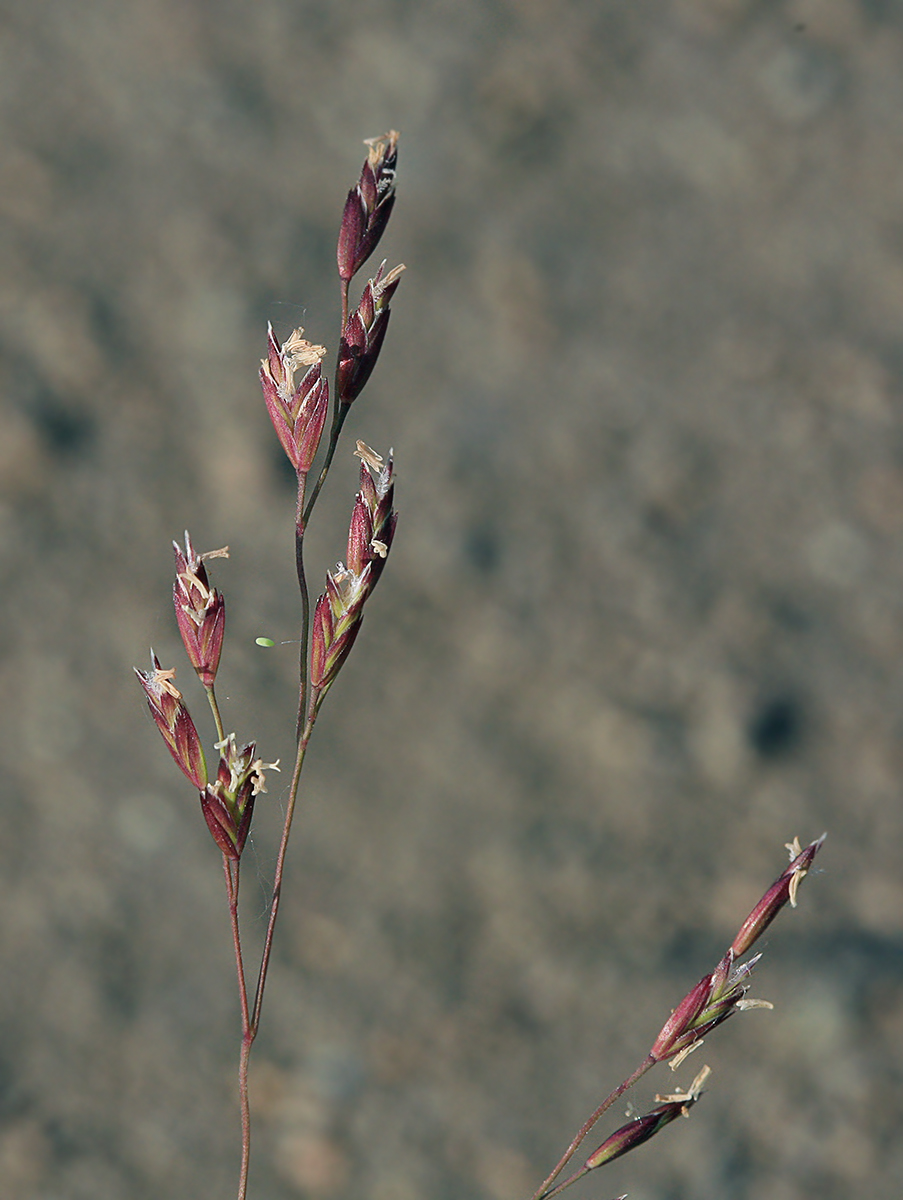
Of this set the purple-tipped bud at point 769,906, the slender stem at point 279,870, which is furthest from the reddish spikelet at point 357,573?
the purple-tipped bud at point 769,906

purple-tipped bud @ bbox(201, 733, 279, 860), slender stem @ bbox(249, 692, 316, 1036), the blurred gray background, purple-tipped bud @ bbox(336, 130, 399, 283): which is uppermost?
the blurred gray background

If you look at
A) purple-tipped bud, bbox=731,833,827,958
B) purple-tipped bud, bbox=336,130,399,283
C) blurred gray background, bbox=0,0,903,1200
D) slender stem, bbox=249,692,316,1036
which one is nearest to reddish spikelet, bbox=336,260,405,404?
purple-tipped bud, bbox=336,130,399,283

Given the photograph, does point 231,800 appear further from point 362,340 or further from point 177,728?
point 362,340

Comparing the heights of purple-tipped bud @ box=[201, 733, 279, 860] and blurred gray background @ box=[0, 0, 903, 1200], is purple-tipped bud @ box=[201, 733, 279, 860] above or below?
below

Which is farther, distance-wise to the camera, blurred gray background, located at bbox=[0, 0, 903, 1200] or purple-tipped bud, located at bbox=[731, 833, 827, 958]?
blurred gray background, located at bbox=[0, 0, 903, 1200]

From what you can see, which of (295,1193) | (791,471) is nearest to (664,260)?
(791,471)

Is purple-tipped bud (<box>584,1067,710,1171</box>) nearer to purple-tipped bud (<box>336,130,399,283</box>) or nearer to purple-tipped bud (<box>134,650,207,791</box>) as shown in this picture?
purple-tipped bud (<box>134,650,207,791</box>)

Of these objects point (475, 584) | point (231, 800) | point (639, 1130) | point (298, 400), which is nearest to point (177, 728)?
point (231, 800)
